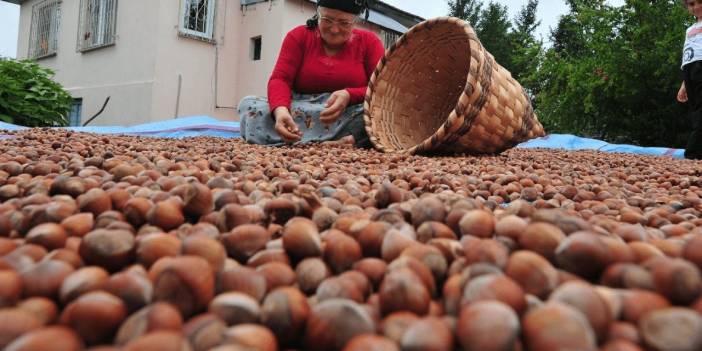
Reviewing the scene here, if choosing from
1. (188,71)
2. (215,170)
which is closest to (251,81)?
(188,71)

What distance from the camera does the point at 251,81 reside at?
796 centimetres

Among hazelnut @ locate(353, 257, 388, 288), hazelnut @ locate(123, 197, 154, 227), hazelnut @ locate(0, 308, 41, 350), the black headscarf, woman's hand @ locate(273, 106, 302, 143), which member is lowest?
hazelnut @ locate(0, 308, 41, 350)

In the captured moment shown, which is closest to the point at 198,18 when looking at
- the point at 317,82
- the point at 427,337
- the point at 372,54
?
the point at 317,82

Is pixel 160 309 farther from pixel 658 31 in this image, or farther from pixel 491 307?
pixel 658 31

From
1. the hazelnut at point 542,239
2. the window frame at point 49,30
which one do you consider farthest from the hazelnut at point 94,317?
the window frame at point 49,30

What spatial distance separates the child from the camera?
388 centimetres

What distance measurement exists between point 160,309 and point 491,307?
1.21 ft

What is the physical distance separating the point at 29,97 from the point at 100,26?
8.77 ft

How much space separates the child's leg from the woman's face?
263 cm

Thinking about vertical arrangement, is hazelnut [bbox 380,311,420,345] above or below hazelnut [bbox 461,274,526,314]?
below

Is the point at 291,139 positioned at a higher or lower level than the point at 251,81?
lower

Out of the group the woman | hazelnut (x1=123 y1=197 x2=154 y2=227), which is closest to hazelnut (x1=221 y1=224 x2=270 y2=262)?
hazelnut (x1=123 y1=197 x2=154 y2=227)

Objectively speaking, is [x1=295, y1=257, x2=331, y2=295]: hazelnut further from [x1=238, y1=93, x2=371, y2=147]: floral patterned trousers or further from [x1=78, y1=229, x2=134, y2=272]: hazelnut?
[x1=238, y1=93, x2=371, y2=147]: floral patterned trousers

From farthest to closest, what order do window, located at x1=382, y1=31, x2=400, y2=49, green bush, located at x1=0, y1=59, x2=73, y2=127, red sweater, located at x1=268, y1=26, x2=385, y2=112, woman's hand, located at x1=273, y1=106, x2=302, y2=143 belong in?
window, located at x1=382, y1=31, x2=400, y2=49, green bush, located at x1=0, y1=59, x2=73, y2=127, red sweater, located at x1=268, y1=26, x2=385, y2=112, woman's hand, located at x1=273, y1=106, x2=302, y2=143
